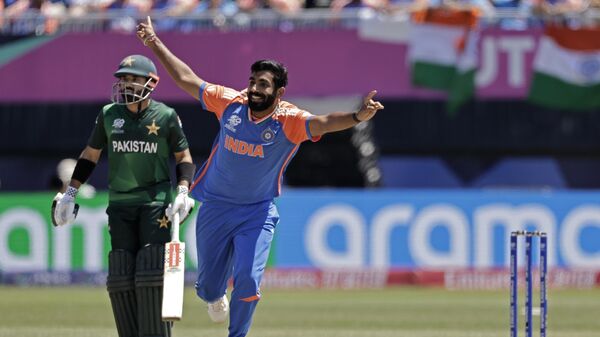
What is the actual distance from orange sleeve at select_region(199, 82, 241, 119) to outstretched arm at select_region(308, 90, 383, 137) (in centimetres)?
62

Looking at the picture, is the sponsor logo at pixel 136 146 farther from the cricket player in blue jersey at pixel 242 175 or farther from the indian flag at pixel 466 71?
the indian flag at pixel 466 71

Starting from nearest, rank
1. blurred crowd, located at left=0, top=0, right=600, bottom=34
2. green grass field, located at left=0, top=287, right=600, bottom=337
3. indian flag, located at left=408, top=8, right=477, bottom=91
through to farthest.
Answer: green grass field, located at left=0, top=287, right=600, bottom=337 < indian flag, located at left=408, top=8, right=477, bottom=91 < blurred crowd, located at left=0, top=0, right=600, bottom=34

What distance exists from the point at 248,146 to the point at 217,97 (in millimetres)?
426

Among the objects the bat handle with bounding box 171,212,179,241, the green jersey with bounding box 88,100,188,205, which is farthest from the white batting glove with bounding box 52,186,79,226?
the bat handle with bounding box 171,212,179,241

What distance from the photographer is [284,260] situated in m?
17.4

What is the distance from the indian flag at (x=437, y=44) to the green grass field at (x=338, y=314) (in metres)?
2.95

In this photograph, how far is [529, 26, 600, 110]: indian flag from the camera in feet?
58.1

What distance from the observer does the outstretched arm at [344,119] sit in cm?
755

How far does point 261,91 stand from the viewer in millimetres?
8078

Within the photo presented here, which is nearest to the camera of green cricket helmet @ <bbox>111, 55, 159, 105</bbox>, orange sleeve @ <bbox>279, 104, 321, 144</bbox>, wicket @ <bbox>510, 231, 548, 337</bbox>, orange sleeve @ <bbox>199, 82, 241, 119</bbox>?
wicket @ <bbox>510, 231, 548, 337</bbox>

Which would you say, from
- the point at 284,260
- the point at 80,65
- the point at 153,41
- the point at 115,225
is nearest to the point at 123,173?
the point at 115,225

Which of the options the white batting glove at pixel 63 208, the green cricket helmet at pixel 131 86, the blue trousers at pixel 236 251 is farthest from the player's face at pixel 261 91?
the white batting glove at pixel 63 208

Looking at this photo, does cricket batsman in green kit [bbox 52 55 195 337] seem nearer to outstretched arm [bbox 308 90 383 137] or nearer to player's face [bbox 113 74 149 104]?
player's face [bbox 113 74 149 104]

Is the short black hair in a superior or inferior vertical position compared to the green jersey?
superior
